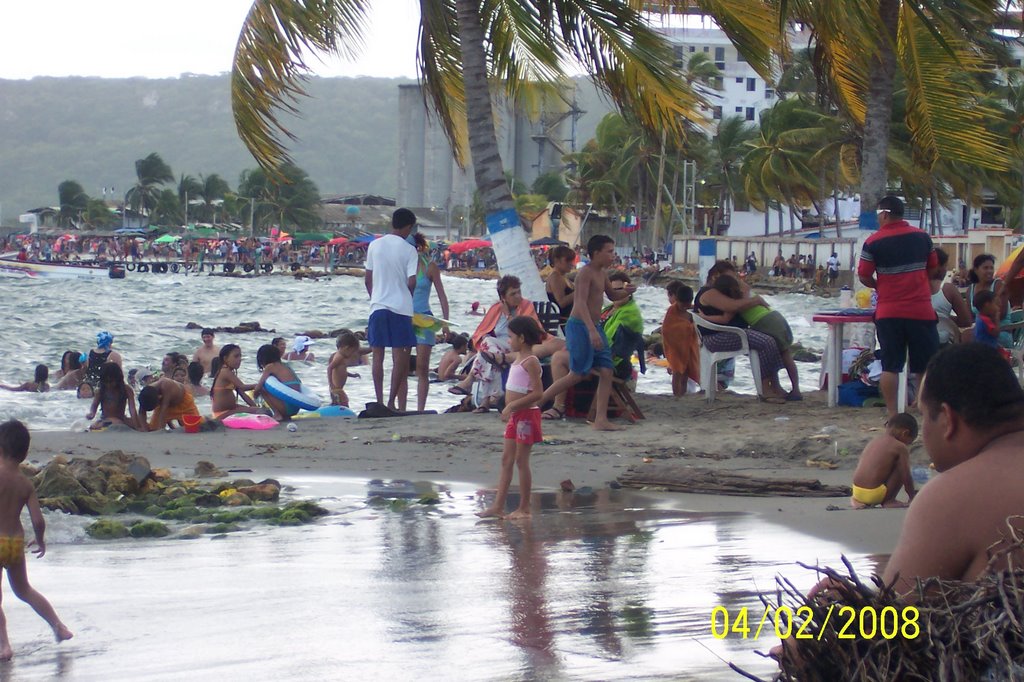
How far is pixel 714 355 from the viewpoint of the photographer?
1146cm

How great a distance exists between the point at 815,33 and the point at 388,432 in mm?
5452

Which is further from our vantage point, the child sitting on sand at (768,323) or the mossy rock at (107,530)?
the child sitting on sand at (768,323)

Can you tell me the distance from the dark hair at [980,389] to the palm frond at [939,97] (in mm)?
10014

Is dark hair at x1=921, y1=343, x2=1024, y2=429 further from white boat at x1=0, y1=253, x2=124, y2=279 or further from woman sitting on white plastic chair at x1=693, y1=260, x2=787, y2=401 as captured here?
white boat at x1=0, y1=253, x2=124, y2=279

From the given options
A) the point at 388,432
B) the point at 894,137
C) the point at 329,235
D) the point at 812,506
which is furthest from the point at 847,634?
the point at 329,235

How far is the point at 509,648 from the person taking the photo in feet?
13.8

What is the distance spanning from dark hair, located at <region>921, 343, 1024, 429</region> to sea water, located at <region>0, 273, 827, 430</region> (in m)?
12.7

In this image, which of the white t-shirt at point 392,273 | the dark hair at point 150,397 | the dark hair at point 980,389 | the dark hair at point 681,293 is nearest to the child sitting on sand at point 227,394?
the dark hair at point 150,397

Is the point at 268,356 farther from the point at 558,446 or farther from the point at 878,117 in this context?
the point at 878,117

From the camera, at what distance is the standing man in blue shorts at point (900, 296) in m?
8.73

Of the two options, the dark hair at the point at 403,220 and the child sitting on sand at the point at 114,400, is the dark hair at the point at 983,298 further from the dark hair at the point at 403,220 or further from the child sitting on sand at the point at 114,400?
the child sitting on sand at the point at 114,400

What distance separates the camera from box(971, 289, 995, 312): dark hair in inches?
410

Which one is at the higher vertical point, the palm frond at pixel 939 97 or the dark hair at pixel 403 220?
the palm frond at pixel 939 97

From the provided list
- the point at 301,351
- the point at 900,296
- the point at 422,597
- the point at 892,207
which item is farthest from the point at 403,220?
the point at 301,351
